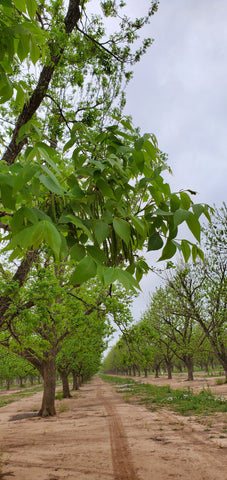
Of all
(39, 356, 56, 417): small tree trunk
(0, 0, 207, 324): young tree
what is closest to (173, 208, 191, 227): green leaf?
(0, 0, 207, 324): young tree

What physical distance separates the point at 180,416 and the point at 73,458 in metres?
8.07

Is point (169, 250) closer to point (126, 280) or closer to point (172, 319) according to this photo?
point (126, 280)

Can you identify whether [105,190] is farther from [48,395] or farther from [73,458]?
[48,395]

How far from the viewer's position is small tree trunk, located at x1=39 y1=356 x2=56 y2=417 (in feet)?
57.5

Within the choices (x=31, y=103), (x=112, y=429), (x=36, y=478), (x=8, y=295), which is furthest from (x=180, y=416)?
(x=31, y=103)

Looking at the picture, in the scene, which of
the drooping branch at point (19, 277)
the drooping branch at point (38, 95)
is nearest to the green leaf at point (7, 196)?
the drooping branch at point (38, 95)

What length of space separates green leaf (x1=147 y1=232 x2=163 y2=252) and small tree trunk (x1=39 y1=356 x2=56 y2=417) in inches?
675

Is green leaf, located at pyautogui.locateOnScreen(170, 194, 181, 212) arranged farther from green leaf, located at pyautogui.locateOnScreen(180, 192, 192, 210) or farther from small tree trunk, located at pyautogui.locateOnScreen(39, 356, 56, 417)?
small tree trunk, located at pyautogui.locateOnScreen(39, 356, 56, 417)

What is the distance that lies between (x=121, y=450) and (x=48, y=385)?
30.6ft

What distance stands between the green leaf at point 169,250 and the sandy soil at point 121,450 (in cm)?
776

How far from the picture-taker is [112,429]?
13.7 metres

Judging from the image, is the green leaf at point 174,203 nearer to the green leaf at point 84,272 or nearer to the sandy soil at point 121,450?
the green leaf at point 84,272

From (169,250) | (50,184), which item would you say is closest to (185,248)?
(169,250)

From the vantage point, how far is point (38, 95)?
5.08 meters
